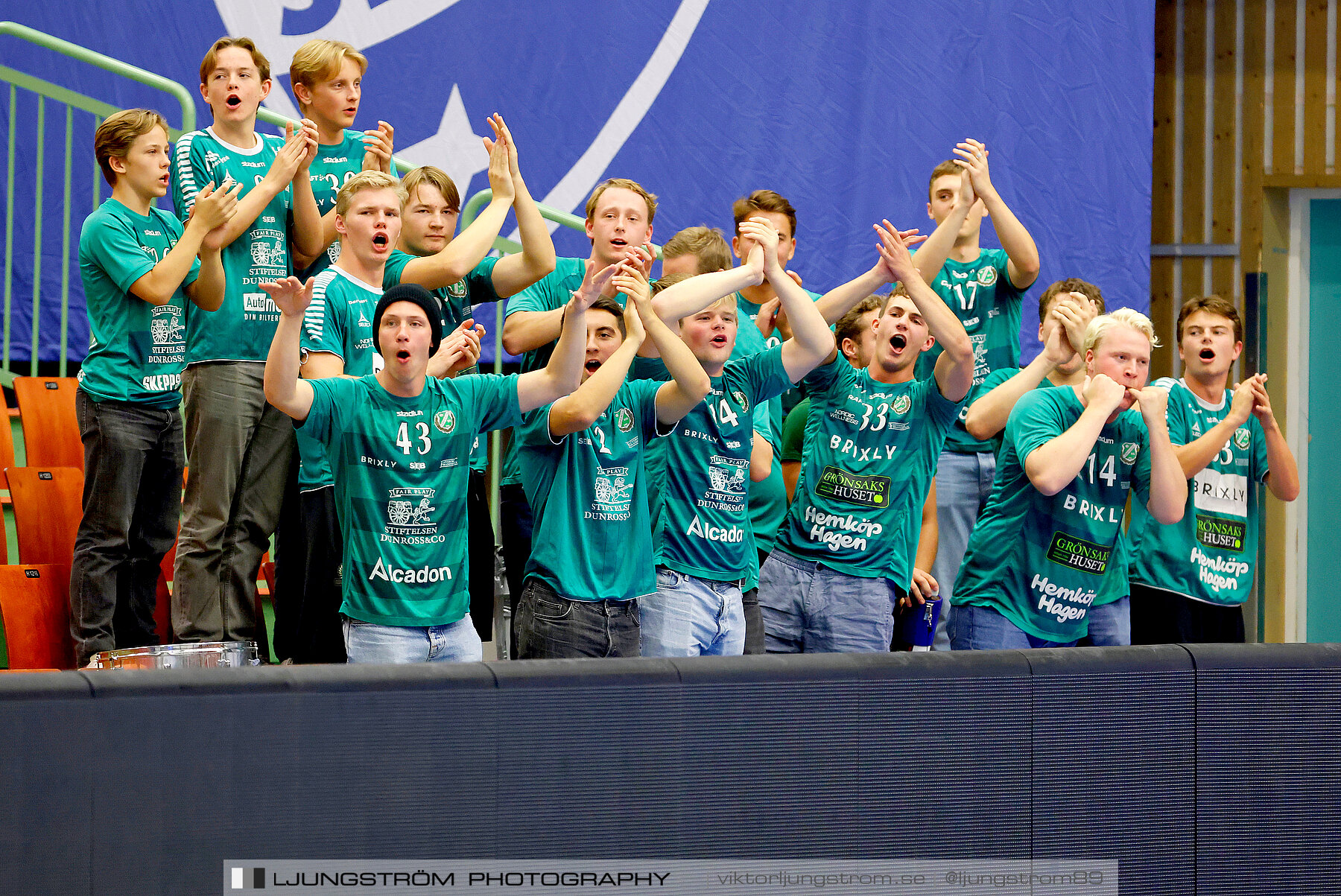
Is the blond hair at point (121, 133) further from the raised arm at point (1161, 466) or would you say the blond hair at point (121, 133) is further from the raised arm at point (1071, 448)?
the raised arm at point (1161, 466)

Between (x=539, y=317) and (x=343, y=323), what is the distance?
64 cm

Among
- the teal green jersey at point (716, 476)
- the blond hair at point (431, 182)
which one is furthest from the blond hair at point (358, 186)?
the teal green jersey at point (716, 476)

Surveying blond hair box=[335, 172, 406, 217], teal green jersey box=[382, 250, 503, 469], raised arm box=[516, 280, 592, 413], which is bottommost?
raised arm box=[516, 280, 592, 413]

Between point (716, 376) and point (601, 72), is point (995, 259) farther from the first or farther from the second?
point (601, 72)

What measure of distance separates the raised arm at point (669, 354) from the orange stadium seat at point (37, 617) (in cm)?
228

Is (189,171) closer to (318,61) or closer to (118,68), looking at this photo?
(318,61)

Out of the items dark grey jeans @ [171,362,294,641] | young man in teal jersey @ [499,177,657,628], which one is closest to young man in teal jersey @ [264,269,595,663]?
young man in teal jersey @ [499,177,657,628]

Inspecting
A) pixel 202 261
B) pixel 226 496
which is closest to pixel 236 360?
pixel 202 261

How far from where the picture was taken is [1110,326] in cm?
429

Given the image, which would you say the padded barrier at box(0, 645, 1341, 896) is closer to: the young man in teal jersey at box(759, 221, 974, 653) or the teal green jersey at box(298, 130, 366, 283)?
the young man in teal jersey at box(759, 221, 974, 653)

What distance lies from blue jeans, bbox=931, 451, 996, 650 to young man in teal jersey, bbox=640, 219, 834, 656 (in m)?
1.31

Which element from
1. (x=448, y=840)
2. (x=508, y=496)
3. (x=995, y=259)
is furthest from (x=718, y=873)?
(x=995, y=259)

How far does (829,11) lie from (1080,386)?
11.7ft

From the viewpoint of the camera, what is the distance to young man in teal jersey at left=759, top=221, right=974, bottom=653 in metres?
4.45
